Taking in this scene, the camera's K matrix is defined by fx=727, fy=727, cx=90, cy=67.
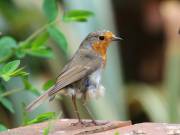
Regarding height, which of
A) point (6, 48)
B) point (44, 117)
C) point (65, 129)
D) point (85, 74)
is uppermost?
point (6, 48)

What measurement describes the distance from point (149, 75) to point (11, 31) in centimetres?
208

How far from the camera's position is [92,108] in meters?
6.93

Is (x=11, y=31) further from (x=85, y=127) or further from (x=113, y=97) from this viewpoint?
(x=85, y=127)

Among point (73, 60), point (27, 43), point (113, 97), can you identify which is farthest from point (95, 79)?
point (113, 97)

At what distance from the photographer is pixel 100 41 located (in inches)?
183

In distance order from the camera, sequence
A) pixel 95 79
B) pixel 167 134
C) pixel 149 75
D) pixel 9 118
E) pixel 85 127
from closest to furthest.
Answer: pixel 167 134 < pixel 85 127 < pixel 95 79 < pixel 9 118 < pixel 149 75

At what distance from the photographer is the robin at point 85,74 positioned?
4117 millimetres

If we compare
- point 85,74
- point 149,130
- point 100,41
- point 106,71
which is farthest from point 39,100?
point 106,71

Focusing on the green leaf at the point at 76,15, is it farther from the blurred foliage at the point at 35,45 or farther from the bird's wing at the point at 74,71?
the bird's wing at the point at 74,71

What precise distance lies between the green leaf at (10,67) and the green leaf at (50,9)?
0.65 m

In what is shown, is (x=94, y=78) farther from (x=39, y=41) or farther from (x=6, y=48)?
(x=6, y=48)

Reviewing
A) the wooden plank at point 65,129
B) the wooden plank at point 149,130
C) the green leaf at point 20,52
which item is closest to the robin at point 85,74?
the wooden plank at point 65,129

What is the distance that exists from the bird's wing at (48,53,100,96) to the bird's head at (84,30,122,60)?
0.49 ft

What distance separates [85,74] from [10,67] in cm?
85
